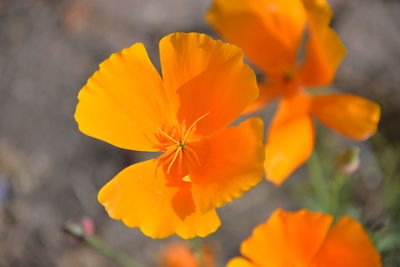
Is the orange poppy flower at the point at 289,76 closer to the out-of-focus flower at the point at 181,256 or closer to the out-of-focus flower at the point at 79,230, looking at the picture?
the out-of-focus flower at the point at 79,230

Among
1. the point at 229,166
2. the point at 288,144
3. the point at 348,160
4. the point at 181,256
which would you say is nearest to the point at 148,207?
the point at 229,166

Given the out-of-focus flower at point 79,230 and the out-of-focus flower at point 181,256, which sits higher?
the out-of-focus flower at point 79,230

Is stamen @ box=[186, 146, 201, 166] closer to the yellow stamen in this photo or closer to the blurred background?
the yellow stamen

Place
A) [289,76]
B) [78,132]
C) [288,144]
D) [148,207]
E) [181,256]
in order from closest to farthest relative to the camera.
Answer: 1. [148,207]
2. [288,144]
3. [289,76]
4. [181,256]
5. [78,132]

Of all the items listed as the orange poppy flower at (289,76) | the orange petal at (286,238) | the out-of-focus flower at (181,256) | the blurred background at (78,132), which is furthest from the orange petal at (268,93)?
the out-of-focus flower at (181,256)

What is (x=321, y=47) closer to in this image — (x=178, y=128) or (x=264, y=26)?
(x=264, y=26)

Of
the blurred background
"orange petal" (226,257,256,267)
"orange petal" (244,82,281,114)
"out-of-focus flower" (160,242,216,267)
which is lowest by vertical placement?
"out-of-focus flower" (160,242,216,267)

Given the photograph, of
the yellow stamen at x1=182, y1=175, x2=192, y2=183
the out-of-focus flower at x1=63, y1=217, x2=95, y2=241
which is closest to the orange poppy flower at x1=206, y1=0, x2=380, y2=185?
the yellow stamen at x1=182, y1=175, x2=192, y2=183
